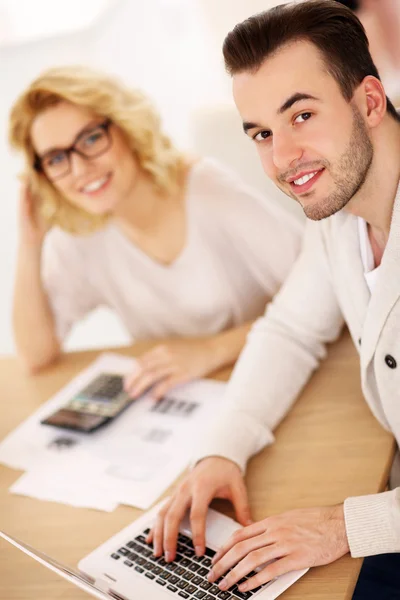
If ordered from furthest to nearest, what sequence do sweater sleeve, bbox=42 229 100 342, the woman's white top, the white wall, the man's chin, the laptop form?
the white wall
sweater sleeve, bbox=42 229 100 342
the woman's white top
the man's chin
the laptop

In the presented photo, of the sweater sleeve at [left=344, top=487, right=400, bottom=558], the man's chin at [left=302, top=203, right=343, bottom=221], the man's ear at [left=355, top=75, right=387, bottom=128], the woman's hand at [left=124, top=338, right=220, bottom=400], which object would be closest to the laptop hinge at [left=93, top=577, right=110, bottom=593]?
the sweater sleeve at [left=344, top=487, right=400, bottom=558]

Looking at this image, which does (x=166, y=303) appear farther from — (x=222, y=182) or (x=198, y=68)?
(x=198, y=68)

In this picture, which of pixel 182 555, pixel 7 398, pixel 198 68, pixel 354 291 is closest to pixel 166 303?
pixel 7 398

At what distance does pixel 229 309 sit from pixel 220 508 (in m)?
0.72

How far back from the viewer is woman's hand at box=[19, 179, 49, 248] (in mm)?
1707

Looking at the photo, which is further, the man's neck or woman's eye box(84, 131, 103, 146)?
woman's eye box(84, 131, 103, 146)

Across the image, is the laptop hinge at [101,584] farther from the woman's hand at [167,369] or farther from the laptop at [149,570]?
the woman's hand at [167,369]

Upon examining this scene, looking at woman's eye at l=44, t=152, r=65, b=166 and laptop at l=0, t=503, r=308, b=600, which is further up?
woman's eye at l=44, t=152, r=65, b=166

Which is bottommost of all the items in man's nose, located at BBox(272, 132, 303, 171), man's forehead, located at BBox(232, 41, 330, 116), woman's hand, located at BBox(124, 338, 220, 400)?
woman's hand, located at BBox(124, 338, 220, 400)

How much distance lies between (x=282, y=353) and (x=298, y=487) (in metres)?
0.28

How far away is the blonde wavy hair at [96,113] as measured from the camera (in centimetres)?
151

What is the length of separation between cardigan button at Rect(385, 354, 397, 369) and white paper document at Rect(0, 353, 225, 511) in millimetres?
379

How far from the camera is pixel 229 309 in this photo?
1700mm

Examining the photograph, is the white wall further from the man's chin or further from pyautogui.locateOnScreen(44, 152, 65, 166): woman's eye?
the man's chin
